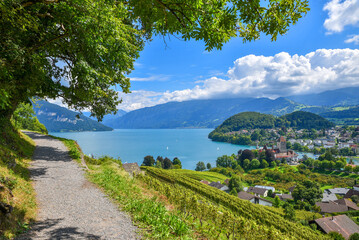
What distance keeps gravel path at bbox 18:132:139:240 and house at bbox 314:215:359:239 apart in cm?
3547

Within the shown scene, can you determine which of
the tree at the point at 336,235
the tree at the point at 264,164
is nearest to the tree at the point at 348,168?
the tree at the point at 264,164

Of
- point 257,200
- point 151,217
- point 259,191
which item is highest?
point 151,217

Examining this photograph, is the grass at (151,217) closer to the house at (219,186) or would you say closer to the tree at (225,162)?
the house at (219,186)

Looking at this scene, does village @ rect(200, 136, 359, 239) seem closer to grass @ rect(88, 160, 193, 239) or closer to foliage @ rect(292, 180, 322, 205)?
foliage @ rect(292, 180, 322, 205)

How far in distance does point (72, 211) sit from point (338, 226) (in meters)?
40.0

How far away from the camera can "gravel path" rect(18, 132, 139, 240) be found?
4148 millimetres

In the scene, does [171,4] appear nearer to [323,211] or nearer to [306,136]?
[323,211]

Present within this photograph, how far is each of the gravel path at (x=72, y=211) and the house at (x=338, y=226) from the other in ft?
116

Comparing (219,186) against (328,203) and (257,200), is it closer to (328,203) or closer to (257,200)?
(257,200)

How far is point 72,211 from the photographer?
535 centimetres

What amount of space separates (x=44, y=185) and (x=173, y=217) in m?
5.69

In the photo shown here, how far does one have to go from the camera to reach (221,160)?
87875mm

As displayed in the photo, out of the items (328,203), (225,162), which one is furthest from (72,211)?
(225,162)

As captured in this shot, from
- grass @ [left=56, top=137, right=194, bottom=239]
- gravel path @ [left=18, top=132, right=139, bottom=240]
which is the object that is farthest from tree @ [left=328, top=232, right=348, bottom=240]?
gravel path @ [left=18, top=132, right=139, bottom=240]
